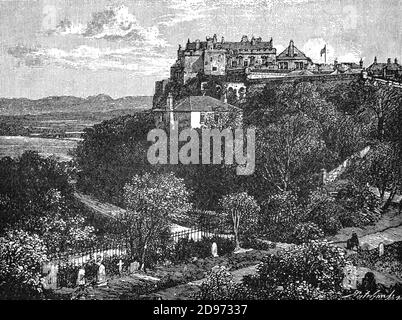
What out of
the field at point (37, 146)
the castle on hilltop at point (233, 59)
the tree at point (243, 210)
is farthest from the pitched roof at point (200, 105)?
the field at point (37, 146)

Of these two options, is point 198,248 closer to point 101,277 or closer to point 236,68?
point 101,277

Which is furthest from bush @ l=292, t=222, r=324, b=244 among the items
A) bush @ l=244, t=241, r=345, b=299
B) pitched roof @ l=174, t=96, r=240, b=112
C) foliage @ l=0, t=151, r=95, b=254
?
foliage @ l=0, t=151, r=95, b=254

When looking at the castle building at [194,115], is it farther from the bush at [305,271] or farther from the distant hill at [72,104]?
the bush at [305,271]

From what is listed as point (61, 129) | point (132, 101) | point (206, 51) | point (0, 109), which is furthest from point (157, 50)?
point (206, 51)

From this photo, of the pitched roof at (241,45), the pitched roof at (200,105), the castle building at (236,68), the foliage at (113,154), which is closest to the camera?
the foliage at (113,154)

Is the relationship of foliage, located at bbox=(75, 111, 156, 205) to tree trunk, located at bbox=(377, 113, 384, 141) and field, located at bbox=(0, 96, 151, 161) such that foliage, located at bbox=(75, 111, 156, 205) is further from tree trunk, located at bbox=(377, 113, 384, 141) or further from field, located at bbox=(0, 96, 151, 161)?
tree trunk, located at bbox=(377, 113, 384, 141)
